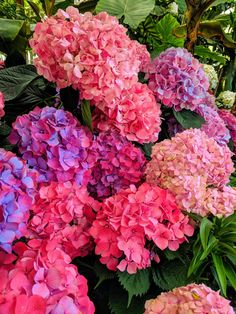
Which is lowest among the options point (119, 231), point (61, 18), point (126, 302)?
point (126, 302)

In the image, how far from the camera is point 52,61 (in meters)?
0.72

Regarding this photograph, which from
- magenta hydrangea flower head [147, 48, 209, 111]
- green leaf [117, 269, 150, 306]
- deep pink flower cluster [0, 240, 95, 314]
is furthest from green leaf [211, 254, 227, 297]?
magenta hydrangea flower head [147, 48, 209, 111]

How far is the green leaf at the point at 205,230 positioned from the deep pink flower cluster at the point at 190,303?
10 centimetres

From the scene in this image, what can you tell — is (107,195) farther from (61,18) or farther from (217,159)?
(61,18)

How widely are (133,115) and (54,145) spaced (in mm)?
157

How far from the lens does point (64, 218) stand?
663 millimetres

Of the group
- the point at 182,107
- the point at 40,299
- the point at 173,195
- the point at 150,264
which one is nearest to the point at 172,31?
the point at 182,107

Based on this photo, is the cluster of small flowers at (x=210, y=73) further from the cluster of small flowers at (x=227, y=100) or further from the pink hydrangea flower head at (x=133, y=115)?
the pink hydrangea flower head at (x=133, y=115)

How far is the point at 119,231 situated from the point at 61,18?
37 cm

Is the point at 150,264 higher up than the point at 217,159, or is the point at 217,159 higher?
the point at 217,159

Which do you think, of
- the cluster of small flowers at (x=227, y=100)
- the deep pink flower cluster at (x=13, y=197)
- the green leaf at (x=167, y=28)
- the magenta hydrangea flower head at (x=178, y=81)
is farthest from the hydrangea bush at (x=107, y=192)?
the cluster of small flowers at (x=227, y=100)

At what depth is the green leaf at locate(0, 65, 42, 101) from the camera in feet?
2.68

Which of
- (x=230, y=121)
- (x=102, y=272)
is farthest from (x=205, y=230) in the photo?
(x=230, y=121)

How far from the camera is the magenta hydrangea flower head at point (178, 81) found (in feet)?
3.04
